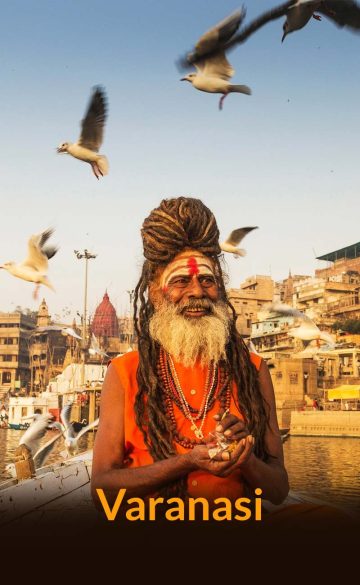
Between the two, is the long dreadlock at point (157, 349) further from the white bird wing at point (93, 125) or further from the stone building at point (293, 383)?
the stone building at point (293, 383)

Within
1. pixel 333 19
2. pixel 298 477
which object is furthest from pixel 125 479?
pixel 298 477

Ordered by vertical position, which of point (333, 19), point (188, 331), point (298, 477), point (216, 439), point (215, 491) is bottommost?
point (298, 477)

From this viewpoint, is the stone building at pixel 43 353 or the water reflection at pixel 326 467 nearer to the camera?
the water reflection at pixel 326 467

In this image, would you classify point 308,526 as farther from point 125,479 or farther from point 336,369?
point 336,369

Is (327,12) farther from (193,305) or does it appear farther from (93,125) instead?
(193,305)

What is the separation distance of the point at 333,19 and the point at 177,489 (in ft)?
21.8

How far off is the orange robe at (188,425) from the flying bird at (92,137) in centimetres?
765

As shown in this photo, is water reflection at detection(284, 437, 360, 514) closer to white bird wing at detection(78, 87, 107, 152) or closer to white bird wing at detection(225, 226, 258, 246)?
white bird wing at detection(225, 226, 258, 246)

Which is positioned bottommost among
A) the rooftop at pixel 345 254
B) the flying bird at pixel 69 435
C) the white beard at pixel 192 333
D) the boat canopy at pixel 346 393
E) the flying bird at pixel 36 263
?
the flying bird at pixel 69 435

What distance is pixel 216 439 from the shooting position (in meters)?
1.97

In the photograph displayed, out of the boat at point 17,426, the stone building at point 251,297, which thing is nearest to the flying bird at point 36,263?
the boat at point 17,426

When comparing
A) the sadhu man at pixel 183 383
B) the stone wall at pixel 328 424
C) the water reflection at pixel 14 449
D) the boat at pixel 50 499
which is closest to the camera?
the sadhu man at pixel 183 383

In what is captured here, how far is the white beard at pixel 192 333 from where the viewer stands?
2.35 m

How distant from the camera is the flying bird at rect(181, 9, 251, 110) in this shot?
7496mm
